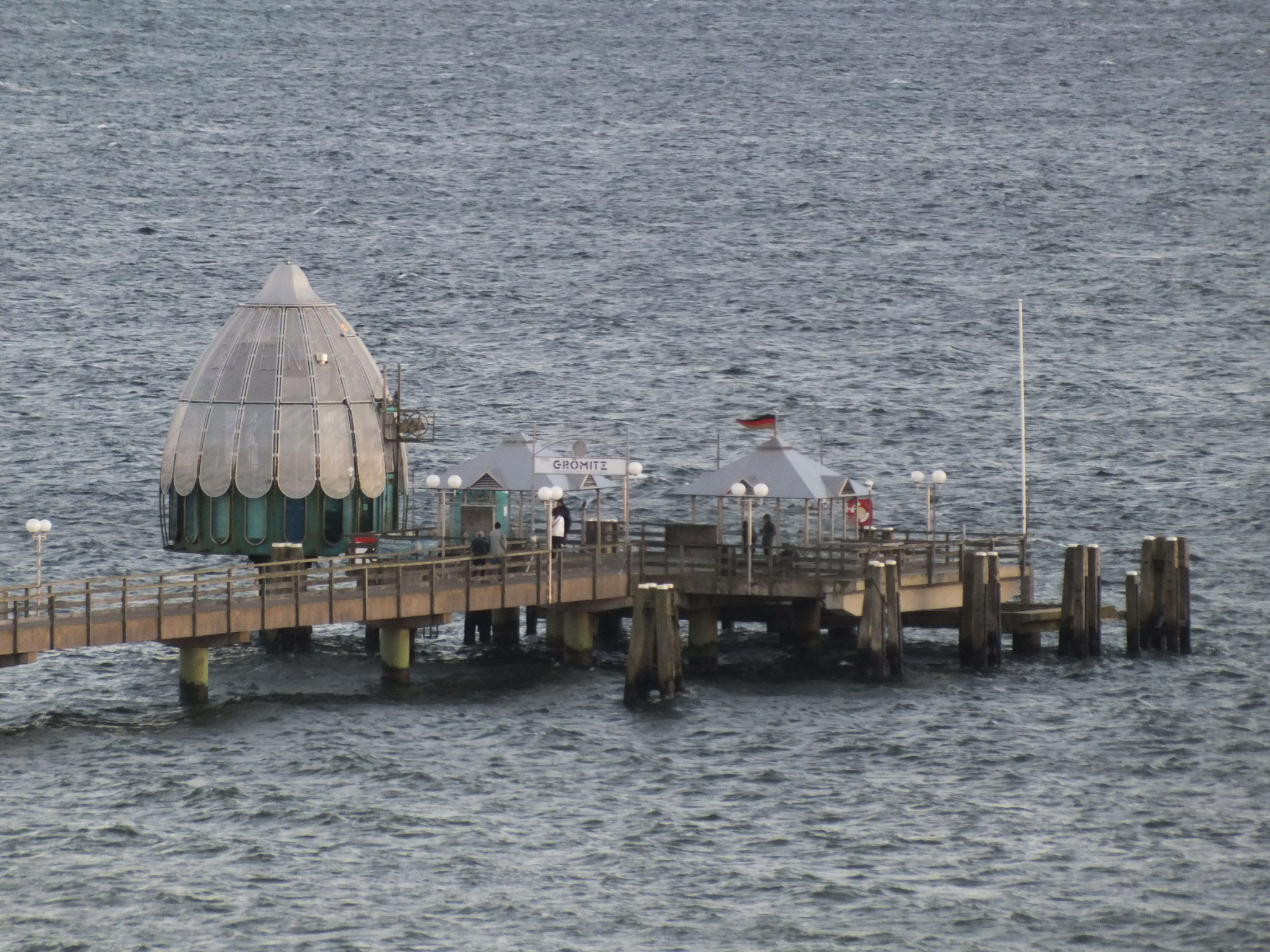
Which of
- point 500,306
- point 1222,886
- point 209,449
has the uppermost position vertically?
point 500,306

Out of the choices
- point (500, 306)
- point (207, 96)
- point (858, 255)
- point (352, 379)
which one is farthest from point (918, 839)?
point (207, 96)

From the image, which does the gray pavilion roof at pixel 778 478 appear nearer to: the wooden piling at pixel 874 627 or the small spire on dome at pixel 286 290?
the wooden piling at pixel 874 627

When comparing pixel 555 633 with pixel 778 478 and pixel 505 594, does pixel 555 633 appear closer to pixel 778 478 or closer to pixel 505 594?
pixel 505 594

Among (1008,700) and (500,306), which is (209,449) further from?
(500,306)

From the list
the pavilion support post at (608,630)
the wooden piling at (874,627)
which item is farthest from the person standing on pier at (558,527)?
the wooden piling at (874,627)

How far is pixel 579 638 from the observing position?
6406cm

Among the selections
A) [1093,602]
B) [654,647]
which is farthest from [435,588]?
[1093,602]

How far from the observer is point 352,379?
218 feet

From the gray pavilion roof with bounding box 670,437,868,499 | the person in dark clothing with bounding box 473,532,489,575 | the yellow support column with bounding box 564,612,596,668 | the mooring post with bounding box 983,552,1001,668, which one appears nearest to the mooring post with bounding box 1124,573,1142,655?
the mooring post with bounding box 983,552,1001,668

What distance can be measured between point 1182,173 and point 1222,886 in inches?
4569

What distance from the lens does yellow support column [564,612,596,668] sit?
6381 centimetres

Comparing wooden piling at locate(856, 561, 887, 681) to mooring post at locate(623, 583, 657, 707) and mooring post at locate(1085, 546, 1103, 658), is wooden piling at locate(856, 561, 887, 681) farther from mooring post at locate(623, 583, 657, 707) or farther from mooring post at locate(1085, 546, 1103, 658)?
Result: mooring post at locate(1085, 546, 1103, 658)

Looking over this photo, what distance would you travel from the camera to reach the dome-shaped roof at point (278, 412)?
6525 cm

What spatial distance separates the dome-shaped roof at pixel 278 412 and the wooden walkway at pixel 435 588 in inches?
118
